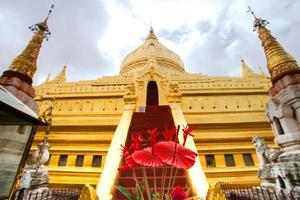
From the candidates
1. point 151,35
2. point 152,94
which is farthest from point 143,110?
point 151,35

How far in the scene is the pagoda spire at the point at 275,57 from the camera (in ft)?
15.9

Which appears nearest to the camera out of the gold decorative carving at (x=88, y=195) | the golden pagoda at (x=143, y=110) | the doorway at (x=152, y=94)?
the gold decorative carving at (x=88, y=195)

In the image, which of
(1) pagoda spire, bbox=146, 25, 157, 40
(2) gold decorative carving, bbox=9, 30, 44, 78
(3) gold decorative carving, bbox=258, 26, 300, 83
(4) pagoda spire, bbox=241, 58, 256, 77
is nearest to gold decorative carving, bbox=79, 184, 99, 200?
(2) gold decorative carving, bbox=9, 30, 44, 78

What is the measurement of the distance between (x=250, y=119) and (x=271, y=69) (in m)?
3.64

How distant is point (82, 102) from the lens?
34.4 ft

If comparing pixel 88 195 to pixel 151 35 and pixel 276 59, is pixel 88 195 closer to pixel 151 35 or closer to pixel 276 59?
pixel 276 59

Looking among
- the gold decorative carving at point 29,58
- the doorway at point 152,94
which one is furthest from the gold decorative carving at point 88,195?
the doorway at point 152,94

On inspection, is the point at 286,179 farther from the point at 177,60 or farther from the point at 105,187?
the point at 177,60

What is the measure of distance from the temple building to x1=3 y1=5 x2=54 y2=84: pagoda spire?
3 centimetres

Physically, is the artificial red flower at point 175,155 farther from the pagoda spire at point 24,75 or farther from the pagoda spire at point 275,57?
the pagoda spire at point 24,75

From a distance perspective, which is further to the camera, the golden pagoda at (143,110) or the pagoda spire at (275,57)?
the golden pagoda at (143,110)

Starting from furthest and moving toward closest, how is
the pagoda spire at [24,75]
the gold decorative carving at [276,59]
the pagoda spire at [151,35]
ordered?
1. the pagoda spire at [151,35]
2. the pagoda spire at [24,75]
3. the gold decorative carving at [276,59]

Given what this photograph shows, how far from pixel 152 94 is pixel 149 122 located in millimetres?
3958

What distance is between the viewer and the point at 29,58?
6262 millimetres
